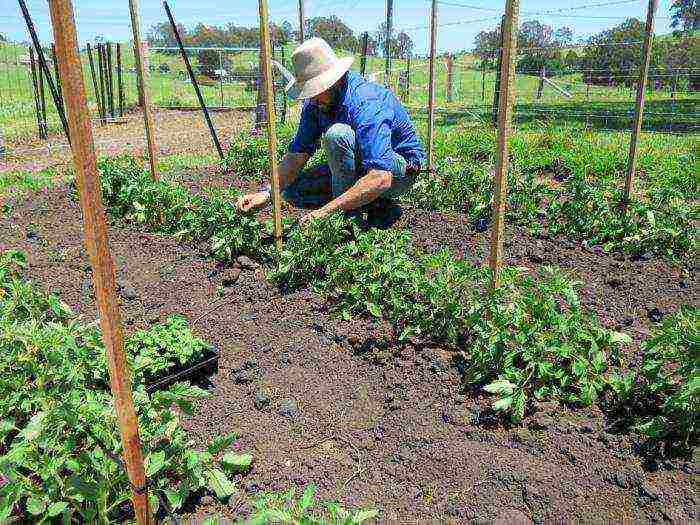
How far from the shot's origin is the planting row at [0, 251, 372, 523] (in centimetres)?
215

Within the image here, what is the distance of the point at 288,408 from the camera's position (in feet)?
9.91

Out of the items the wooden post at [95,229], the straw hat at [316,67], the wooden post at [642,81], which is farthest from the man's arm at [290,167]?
the wooden post at [95,229]

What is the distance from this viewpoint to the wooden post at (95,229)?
1.43 metres

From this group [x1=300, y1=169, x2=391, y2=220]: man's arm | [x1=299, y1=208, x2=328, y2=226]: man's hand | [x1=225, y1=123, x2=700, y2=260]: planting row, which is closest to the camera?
[x1=299, y1=208, x2=328, y2=226]: man's hand

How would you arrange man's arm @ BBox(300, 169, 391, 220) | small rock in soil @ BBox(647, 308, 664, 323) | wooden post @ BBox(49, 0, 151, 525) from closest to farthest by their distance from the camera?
wooden post @ BBox(49, 0, 151, 525)
small rock in soil @ BBox(647, 308, 664, 323)
man's arm @ BBox(300, 169, 391, 220)

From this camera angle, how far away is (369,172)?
4.37m

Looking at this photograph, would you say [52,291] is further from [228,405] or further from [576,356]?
[576,356]

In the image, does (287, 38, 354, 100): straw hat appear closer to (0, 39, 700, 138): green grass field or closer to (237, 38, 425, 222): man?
(237, 38, 425, 222): man

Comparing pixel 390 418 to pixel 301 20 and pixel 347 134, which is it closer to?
pixel 347 134

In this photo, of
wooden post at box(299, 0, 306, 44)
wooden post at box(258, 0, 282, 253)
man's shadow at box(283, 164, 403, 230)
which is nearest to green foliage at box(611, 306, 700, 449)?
wooden post at box(258, 0, 282, 253)

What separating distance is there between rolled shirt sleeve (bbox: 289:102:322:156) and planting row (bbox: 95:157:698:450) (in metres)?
0.80

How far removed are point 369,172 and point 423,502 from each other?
251 centimetres

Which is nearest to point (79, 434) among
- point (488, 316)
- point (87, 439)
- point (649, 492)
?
point (87, 439)

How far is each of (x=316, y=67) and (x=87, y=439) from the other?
3.08 metres
